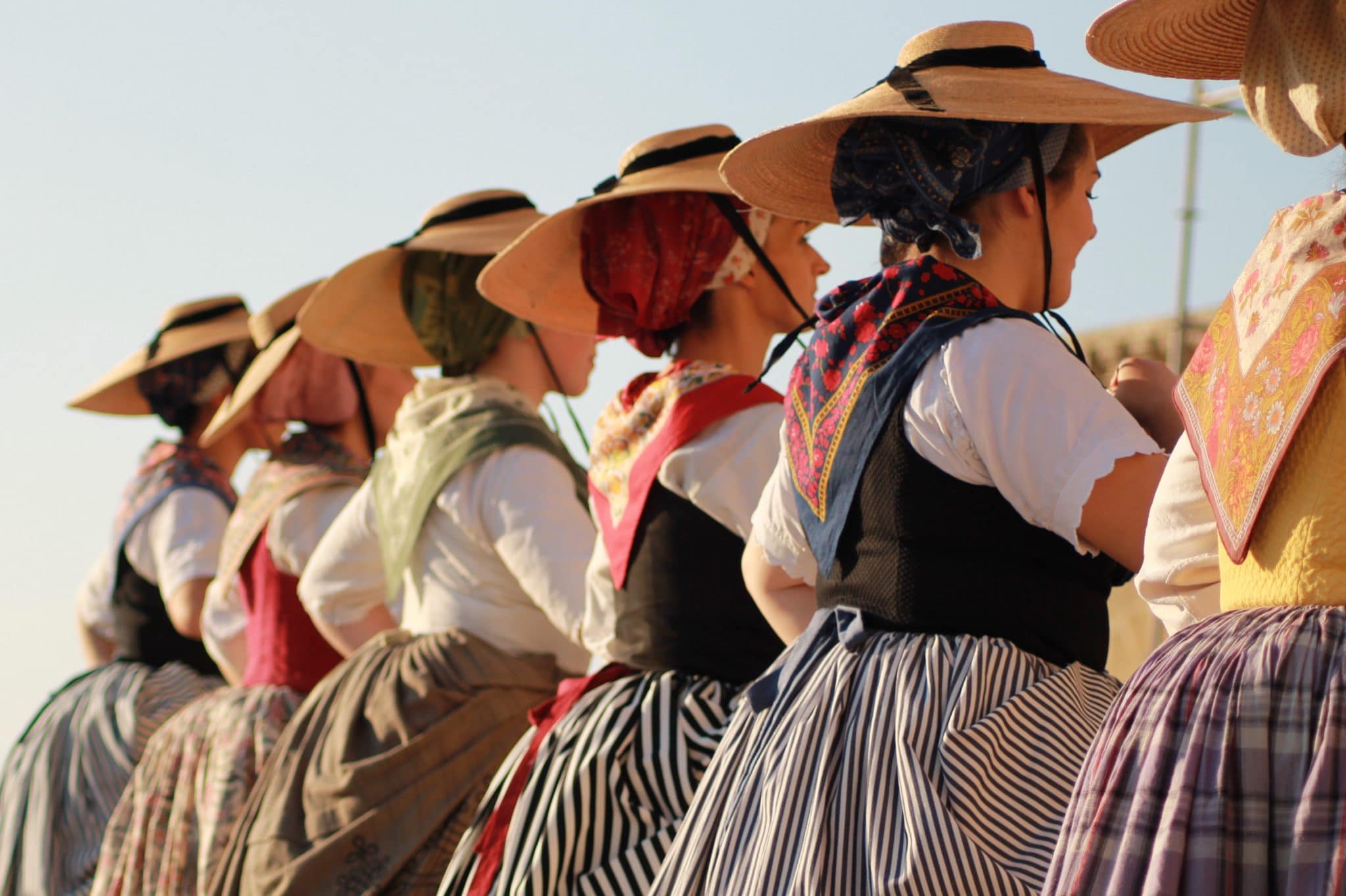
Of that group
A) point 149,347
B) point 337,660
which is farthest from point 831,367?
point 149,347

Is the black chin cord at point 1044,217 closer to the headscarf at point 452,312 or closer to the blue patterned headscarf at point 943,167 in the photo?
the blue patterned headscarf at point 943,167

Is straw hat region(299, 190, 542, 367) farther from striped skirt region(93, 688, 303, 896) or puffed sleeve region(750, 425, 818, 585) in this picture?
puffed sleeve region(750, 425, 818, 585)

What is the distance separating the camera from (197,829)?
15.9 ft

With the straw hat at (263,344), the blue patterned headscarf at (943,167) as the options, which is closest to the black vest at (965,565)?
the blue patterned headscarf at (943,167)

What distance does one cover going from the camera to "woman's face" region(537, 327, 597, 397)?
13.9 feet

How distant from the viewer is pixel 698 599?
3.02 meters

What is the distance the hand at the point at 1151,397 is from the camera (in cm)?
243

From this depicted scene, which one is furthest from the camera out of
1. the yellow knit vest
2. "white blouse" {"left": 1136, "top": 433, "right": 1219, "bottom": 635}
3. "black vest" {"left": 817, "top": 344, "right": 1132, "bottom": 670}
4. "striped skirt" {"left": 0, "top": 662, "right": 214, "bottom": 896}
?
"striped skirt" {"left": 0, "top": 662, "right": 214, "bottom": 896}

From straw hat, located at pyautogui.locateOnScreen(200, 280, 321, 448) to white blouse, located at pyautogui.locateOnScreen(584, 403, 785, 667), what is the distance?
2494 mm

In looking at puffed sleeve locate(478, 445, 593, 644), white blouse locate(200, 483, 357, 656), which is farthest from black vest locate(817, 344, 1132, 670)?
white blouse locate(200, 483, 357, 656)

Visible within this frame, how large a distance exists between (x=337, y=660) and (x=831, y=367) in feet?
9.38

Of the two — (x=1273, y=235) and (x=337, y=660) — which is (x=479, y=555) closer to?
(x=337, y=660)

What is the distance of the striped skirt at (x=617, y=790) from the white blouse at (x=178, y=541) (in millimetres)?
2770

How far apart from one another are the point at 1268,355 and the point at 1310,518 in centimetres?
17
